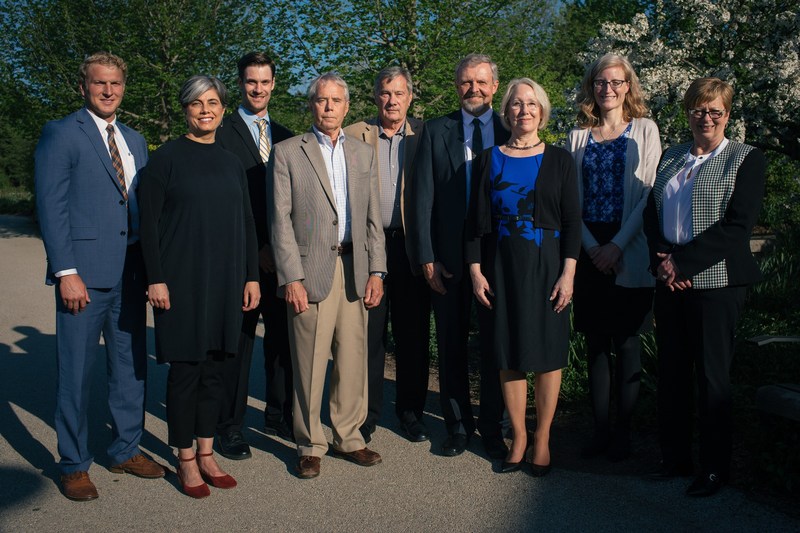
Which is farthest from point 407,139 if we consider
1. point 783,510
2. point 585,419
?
point 783,510

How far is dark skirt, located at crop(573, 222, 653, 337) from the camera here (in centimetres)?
453

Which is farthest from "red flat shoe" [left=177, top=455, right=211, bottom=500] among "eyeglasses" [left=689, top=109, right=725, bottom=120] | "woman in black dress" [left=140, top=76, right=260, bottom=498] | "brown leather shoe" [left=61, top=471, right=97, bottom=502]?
"eyeglasses" [left=689, top=109, right=725, bottom=120]

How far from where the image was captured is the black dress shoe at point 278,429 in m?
5.18

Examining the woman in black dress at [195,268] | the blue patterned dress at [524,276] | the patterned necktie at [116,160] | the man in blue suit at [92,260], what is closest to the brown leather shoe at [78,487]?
the man in blue suit at [92,260]

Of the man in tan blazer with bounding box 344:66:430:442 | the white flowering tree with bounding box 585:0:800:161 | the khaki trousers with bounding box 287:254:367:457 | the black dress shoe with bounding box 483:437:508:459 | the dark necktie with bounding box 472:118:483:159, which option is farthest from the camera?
the white flowering tree with bounding box 585:0:800:161

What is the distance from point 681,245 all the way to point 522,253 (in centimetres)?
83

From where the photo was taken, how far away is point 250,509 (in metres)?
3.98

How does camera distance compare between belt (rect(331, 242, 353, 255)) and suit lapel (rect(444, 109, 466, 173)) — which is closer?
belt (rect(331, 242, 353, 255))

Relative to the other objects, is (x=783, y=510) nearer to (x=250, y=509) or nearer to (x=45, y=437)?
(x=250, y=509)

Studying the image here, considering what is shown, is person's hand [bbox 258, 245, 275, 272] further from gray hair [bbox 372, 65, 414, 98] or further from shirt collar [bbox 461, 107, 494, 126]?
shirt collar [bbox 461, 107, 494, 126]

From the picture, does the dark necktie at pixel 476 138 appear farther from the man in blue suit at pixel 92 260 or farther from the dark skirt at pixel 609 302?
the man in blue suit at pixel 92 260

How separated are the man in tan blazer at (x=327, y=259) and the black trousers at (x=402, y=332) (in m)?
0.28

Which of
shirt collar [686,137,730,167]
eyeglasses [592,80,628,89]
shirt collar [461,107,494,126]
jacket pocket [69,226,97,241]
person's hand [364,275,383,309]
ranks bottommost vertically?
person's hand [364,275,383,309]

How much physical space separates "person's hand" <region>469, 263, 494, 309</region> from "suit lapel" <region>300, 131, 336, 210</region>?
2.89ft
